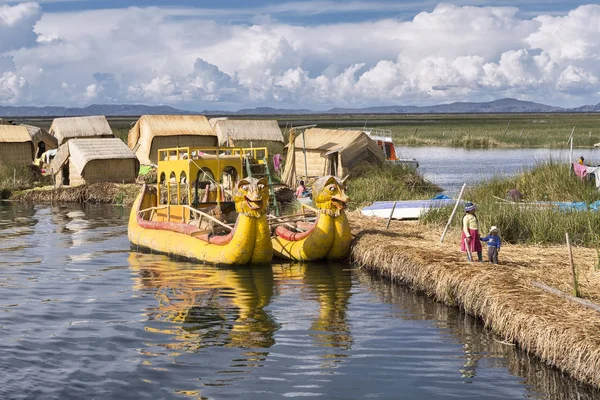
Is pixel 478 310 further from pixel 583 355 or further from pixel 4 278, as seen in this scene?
pixel 4 278

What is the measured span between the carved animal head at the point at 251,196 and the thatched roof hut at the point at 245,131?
25.7 meters

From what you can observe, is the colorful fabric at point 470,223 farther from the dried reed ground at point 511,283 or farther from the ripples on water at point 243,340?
the ripples on water at point 243,340

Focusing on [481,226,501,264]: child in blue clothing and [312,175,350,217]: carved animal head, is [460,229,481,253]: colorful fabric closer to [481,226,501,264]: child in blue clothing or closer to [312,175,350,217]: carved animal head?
[481,226,501,264]: child in blue clothing

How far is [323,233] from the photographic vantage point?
64.1 feet

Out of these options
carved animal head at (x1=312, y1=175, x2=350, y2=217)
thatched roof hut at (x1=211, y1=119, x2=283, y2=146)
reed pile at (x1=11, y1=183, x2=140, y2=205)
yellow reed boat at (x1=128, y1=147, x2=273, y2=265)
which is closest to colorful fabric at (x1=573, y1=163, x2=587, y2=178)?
yellow reed boat at (x1=128, y1=147, x2=273, y2=265)

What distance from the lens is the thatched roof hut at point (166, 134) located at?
4488 cm

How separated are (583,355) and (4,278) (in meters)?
13.1

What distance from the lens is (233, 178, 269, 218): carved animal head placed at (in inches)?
728

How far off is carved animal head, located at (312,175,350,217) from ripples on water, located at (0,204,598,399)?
4.43 feet

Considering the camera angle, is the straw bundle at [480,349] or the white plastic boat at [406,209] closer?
the straw bundle at [480,349]

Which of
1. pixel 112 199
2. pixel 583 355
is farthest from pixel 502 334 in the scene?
pixel 112 199

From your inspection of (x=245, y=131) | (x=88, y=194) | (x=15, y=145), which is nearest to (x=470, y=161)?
(x=245, y=131)

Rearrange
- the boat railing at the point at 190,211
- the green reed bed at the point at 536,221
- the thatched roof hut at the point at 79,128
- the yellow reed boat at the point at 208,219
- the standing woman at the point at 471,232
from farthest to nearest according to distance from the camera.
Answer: the thatched roof hut at the point at 79,128 → the boat railing at the point at 190,211 → the yellow reed boat at the point at 208,219 → the green reed bed at the point at 536,221 → the standing woman at the point at 471,232

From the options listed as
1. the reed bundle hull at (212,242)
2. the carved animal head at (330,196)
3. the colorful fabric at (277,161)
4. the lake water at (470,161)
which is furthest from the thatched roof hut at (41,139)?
the carved animal head at (330,196)
